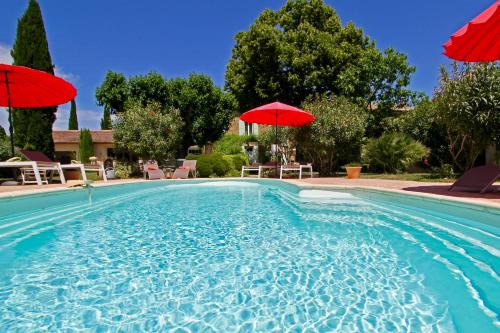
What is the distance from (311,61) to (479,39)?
13418mm

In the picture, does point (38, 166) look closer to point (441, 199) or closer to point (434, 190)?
point (441, 199)

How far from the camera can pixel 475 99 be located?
9.49 m

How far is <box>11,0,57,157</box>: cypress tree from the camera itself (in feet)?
46.8

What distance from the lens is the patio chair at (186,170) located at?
14.3 metres

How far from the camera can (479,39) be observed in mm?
6113

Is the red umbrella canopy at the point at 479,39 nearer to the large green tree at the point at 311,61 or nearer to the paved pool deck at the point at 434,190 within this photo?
the paved pool deck at the point at 434,190

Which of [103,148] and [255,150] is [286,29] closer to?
[255,150]

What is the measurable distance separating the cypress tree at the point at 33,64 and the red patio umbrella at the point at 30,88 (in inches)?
173

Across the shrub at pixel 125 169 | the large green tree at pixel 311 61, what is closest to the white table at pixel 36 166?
the shrub at pixel 125 169

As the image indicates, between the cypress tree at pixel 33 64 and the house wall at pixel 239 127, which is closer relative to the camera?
the cypress tree at pixel 33 64

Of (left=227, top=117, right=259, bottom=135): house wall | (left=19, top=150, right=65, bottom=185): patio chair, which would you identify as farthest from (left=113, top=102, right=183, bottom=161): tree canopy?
(left=227, top=117, right=259, bottom=135): house wall

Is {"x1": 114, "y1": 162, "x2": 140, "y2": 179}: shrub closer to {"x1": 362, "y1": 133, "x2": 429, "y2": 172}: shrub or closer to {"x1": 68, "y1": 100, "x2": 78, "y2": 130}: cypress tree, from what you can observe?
{"x1": 362, "y1": 133, "x2": 429, "y2": 172}: shrub

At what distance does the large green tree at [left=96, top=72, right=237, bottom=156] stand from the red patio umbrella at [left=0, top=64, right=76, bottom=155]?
12110mm

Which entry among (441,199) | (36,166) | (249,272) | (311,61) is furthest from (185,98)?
(249,272)
